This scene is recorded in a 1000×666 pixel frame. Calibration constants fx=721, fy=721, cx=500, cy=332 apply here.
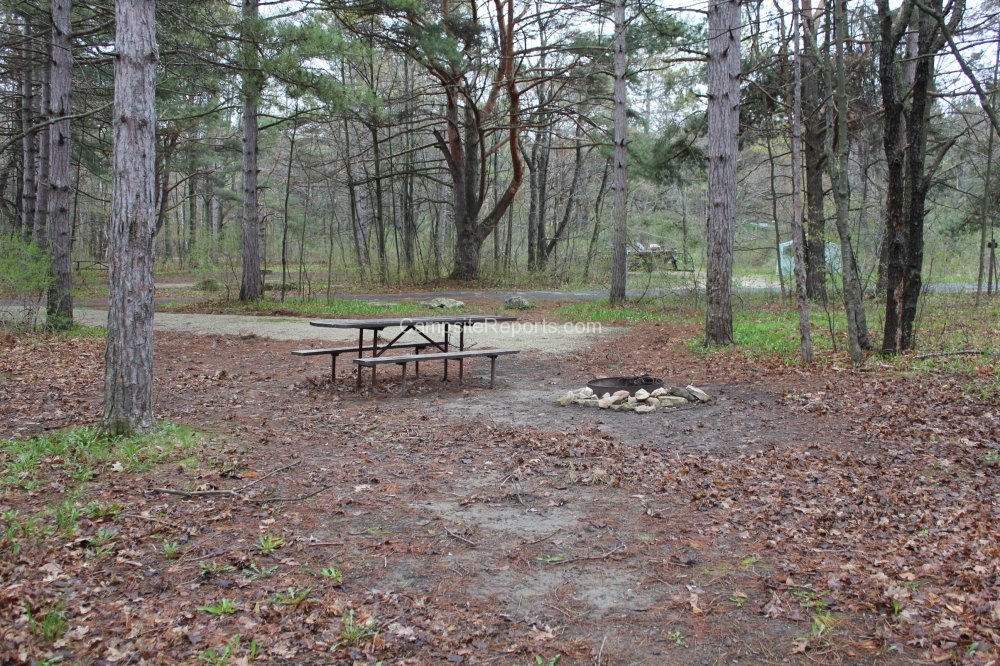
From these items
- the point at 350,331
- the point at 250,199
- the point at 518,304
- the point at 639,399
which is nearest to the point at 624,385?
the point at 639,399

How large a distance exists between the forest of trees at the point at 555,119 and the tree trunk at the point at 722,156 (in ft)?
Answer: 0.16

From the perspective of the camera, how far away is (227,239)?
62.0 ft

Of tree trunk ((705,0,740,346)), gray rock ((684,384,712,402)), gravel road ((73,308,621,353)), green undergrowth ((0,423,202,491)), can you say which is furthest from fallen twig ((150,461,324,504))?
tree trunk ((705,0,740,346))

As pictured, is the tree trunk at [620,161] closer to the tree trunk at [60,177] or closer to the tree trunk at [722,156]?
the tree trunk at [722,156]

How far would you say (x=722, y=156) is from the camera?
10.5 metres

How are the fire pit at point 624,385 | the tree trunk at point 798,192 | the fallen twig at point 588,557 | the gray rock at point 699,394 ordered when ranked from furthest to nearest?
1. the tree trunk at point 798,192
2. the fire pit at point 624,385
3. the gray rock at point 699,394
4. the fallen twig at point 588,557

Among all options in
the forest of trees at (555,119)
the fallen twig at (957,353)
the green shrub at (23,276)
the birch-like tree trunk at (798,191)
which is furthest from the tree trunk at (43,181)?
the fallen twig at (957,353)

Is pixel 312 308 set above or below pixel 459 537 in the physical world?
above

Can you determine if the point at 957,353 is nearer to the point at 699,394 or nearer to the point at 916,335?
the point at 916,335

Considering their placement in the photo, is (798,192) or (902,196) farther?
(902,196)

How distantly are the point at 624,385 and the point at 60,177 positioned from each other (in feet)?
31.7

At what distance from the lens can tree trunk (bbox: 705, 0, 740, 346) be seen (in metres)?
10.4

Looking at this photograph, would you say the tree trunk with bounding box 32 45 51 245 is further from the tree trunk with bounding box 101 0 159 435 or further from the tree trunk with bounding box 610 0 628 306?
the tree trunk with bounding box 610 0 628 306

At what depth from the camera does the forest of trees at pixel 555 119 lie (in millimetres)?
9141
